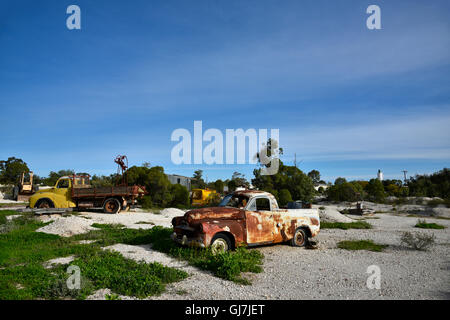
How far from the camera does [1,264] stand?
22.5ft

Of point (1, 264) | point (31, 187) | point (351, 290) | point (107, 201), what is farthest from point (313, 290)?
point (31, 187)

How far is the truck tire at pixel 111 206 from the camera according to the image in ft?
58.5

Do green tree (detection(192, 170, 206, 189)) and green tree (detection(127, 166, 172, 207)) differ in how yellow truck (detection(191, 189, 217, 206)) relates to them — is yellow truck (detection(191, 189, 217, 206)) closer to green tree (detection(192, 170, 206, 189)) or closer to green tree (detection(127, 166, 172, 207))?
green tree (detection(127, 166, 172, 207))

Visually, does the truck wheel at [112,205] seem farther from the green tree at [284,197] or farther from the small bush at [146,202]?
the green tree at [284,197]

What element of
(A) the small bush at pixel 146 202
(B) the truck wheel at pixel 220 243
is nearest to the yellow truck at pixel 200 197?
(A) the small bush at pixel 146 202

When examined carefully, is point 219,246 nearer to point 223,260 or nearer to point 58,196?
point 223,260

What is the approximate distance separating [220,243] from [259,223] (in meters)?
1.35

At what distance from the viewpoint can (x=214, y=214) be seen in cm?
788

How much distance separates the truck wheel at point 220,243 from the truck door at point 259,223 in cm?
62

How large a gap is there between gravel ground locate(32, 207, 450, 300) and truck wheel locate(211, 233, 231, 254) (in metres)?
0.90

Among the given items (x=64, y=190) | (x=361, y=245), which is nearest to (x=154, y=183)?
(x=64, y=190)

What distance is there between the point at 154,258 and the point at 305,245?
500cm
